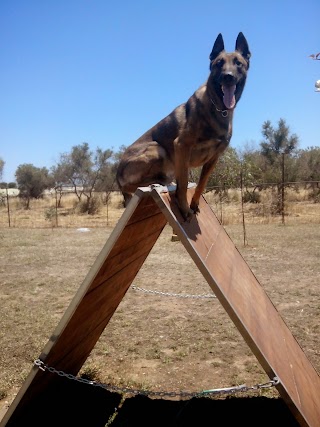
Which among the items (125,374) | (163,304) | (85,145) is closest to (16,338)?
(125,374)

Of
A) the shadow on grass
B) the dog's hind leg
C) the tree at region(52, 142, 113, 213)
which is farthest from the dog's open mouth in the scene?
the tree at region(52, 142, 113, 213)

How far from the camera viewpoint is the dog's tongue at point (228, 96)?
288 centimetres

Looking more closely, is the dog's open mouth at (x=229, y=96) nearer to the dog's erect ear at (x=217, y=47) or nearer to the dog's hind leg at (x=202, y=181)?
the dog's erect ear at (x=217, y=47)

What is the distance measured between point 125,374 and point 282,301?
11.0ft

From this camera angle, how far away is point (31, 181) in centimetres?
3878

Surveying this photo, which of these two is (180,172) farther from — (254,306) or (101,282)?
(254,306)

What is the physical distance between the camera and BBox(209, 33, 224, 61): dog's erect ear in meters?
3.08

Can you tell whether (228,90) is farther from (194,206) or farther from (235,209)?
(235,209)

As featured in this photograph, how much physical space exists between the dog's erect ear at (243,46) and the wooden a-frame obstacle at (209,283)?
1.29 metres

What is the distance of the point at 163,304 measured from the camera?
6586 millimetres

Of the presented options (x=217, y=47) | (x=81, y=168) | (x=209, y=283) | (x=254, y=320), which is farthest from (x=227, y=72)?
(x=81, y=168)

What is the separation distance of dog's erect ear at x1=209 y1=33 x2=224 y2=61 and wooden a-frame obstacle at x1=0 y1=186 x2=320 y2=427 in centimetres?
123

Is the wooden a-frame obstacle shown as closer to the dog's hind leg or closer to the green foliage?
the dog's hind leg

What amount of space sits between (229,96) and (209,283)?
4.76 feet
